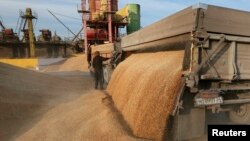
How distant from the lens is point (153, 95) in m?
5.38

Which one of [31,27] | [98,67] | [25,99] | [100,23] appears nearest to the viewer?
[25,99]

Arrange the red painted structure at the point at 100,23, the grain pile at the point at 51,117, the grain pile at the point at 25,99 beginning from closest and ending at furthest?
the grain pile at the point at 51,117
the grain pile at the point at 25,99
the red painted structure at the point at 100,23

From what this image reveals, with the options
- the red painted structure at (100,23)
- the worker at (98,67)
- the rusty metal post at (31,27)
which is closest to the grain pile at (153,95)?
the worker at (98,67)

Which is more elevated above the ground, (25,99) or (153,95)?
(153,95)

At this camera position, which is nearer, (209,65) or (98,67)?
(209,65)

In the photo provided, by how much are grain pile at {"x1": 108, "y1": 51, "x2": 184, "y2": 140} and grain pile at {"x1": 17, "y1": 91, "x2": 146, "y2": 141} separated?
0.27 meters

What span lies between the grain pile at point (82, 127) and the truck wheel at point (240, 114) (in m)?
2.05

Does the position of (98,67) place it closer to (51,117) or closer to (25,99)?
(25,99)

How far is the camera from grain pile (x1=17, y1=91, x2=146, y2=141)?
5.25m

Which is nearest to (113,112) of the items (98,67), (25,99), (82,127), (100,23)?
(82,127)

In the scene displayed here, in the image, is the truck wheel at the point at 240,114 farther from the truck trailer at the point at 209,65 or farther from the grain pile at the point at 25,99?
the grain pile at the point at 25,99

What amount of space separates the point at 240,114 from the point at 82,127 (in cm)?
326

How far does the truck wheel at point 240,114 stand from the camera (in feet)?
17.9

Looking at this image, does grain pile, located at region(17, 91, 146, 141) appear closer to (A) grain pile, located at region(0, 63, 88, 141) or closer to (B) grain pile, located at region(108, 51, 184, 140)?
(B) grain pile, located at region(108, 51, 184, 140)
